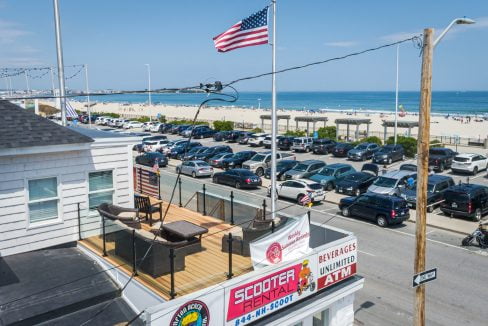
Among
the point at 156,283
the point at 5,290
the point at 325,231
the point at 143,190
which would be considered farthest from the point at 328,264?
the point at 143,190

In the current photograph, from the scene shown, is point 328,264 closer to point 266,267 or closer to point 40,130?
point 266,267

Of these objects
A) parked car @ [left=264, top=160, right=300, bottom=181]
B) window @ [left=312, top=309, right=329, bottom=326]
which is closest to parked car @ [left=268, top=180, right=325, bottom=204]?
parked car @ [left=264, top=160, right=300, bottom=181]

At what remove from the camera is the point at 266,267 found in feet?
31.4

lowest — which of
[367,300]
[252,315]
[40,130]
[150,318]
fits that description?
[367,300]

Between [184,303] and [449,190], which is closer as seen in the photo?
[184,303]

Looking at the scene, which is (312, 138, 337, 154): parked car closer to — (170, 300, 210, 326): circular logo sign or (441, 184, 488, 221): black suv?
(441, 184, 488, 221): black suv

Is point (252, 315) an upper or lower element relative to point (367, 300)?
upper

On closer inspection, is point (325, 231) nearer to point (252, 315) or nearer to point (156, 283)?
point (252, 315)

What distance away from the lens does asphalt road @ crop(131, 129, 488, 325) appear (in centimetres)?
1430

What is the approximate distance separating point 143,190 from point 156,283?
1022 centimetres

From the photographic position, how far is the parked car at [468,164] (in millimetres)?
37375

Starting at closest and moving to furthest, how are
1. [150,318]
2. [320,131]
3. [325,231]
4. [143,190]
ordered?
[150,318] → [325,231] → [143,190] → [320,131]

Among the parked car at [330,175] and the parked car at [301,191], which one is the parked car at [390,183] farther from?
the parked car at [301,191]

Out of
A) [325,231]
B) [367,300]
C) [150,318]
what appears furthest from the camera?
[367,300]
